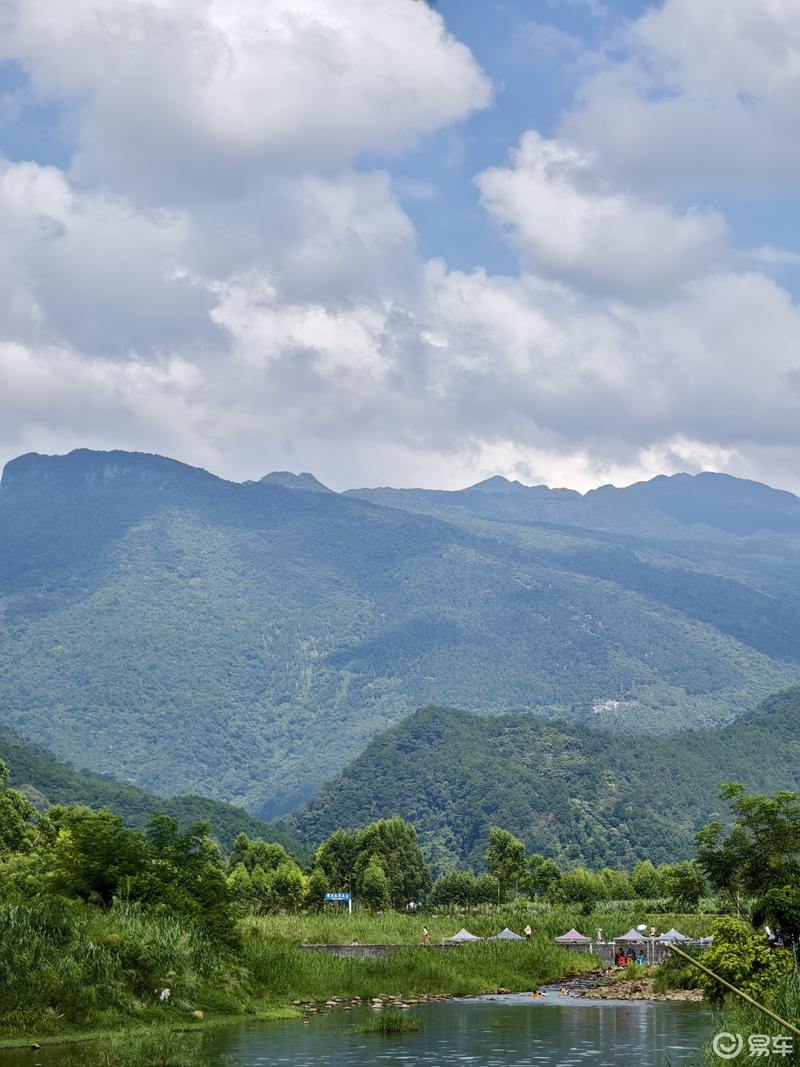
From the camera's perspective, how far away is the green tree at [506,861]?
412 feet

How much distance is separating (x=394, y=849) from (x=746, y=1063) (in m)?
99.9

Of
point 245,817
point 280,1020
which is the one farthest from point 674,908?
point 245,817

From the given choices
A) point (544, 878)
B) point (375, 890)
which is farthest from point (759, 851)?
point (544, 878)

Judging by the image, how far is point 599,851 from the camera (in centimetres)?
18288

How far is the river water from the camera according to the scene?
3503 cm

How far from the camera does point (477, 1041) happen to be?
3994 centimetres

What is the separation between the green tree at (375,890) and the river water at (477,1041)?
67.8 metres

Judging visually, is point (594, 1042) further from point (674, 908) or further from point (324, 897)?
point (324, 897)

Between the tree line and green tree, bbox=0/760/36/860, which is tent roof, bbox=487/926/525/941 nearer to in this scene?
the tree line

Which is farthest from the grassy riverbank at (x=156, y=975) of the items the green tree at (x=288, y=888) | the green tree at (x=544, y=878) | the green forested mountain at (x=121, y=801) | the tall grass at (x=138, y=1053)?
the green forested mountain at (x=121, y=801)

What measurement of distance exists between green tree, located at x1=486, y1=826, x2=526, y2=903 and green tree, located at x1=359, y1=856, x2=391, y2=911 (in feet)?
36.8

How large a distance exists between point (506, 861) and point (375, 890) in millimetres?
13721

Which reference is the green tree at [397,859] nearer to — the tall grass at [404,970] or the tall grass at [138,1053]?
the tall grass at [404,970]

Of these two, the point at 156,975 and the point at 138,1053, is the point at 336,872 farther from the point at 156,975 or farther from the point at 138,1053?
the point at 138,1053
